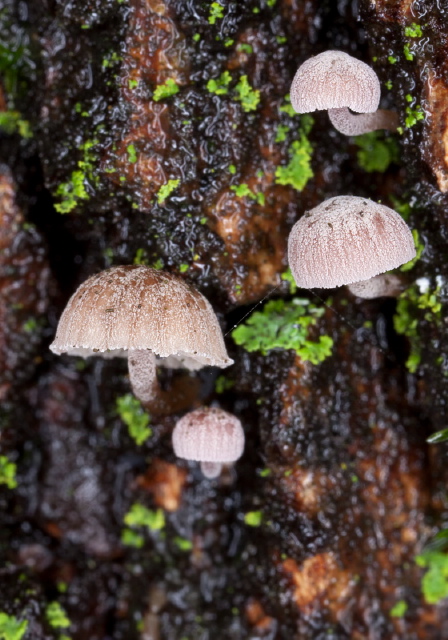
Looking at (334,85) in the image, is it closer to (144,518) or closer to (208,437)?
(208,437)

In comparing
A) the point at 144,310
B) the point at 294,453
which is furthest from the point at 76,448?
the point at 144,310

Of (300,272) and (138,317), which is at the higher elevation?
(300,272)

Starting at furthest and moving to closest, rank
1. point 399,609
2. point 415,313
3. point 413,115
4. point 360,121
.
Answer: point 399,609 → point 415,313 → point 360,121 → point 413,115

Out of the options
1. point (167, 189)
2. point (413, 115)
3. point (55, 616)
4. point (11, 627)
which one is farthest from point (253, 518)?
point (413, 115)

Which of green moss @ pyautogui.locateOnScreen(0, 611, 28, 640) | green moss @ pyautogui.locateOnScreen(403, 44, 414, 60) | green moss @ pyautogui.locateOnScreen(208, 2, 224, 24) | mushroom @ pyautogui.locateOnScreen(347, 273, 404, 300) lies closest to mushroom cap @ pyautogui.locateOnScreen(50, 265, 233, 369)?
mushroom @ pyautogui.locateOnScreen(347, 273, 404, 300)

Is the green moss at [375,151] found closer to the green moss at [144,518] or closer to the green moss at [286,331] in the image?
the green moss at [286,331]
